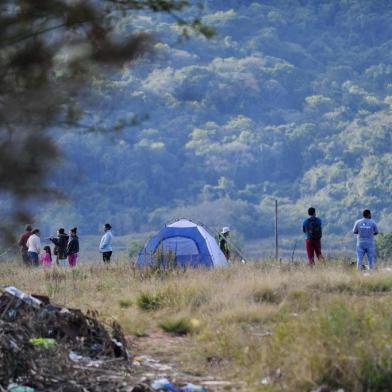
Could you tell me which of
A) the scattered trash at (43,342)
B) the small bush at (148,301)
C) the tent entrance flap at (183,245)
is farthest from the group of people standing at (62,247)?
the scattered trash at (43,342)

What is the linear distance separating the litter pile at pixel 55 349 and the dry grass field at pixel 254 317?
2.51ft

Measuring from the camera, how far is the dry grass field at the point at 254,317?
7.36 metres

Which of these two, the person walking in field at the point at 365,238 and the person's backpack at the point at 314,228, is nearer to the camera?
the person walking in field at the point at 365,238

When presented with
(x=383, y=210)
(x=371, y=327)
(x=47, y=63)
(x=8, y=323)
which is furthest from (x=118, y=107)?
(x=383, y=210)

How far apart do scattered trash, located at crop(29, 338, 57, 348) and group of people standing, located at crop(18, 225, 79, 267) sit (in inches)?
491

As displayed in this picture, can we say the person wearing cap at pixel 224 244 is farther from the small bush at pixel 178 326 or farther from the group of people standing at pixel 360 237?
the small bush at pixel 178 326

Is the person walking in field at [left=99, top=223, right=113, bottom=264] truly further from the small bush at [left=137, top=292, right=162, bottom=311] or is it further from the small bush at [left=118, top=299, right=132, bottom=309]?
the small bush at [left=137, top=292, right=162, bottom=311]

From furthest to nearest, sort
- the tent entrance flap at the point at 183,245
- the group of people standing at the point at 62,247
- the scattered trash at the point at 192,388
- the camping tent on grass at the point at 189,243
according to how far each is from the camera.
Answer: the tent entrance flap at the point at 183,245, the camping tent on grass at the point at 189,243, the group of people standing at the point at 62,247, the scattered trash at the point at 192,388

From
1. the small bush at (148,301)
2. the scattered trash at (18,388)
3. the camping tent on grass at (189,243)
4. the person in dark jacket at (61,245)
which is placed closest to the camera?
the scattered trash at (18,388)

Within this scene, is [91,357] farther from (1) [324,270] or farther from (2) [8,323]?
(1) [324,270]

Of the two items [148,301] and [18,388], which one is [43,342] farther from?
[148,301]

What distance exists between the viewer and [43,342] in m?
8.07

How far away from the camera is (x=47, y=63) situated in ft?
23.5

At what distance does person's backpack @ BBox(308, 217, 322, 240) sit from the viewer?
18.9 metres
